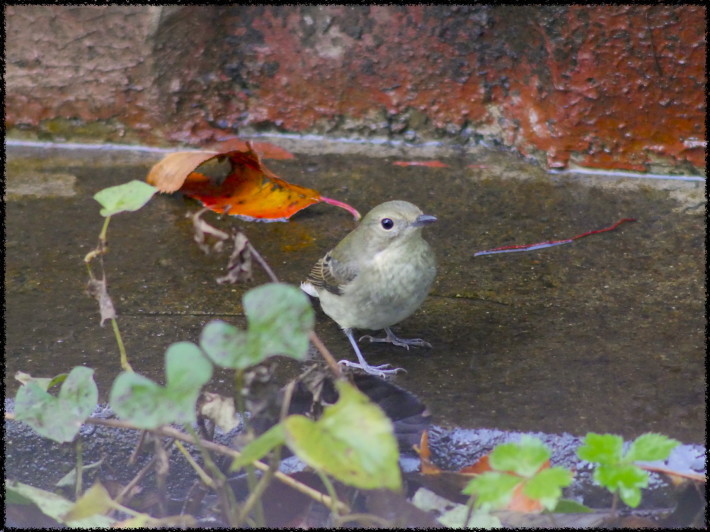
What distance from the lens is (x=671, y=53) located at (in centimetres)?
472

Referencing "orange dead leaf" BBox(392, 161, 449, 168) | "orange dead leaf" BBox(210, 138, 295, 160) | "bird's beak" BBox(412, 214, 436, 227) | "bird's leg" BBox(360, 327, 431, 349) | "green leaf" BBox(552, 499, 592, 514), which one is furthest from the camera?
"orange dead leaf" BBox(210, 138, 295, 160)

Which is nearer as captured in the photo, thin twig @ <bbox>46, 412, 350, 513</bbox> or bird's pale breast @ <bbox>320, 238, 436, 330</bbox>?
thin twig @ <bbox>46, 412, 350, 513</bbox>

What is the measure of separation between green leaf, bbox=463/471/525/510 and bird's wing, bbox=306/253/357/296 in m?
1.42

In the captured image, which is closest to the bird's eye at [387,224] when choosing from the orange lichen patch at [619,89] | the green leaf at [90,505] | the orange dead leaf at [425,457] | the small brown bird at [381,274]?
the small brown bird at [381,274]

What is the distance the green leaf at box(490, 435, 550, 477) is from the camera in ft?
7.45

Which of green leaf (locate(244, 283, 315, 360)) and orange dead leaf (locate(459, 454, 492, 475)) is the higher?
green leaf (locate(244, 283, 315, 360))

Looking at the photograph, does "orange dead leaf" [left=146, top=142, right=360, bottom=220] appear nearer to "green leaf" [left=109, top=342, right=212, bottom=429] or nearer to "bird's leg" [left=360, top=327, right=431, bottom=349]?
"bird's leg" [left=360, top=327, right=431, bottom=349]

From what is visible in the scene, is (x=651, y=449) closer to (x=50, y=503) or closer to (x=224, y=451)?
(x=224, y=451)

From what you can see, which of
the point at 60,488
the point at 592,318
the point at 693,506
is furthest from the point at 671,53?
the point at 60,488

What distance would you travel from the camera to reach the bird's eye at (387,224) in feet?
11.6

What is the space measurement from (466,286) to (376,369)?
2.51 feet

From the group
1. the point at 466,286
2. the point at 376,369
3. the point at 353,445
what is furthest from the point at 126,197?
the point at 466,286

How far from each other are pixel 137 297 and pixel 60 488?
3.58 ft

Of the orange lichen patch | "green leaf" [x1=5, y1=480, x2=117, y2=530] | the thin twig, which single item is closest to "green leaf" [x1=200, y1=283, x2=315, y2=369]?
the thin twig
